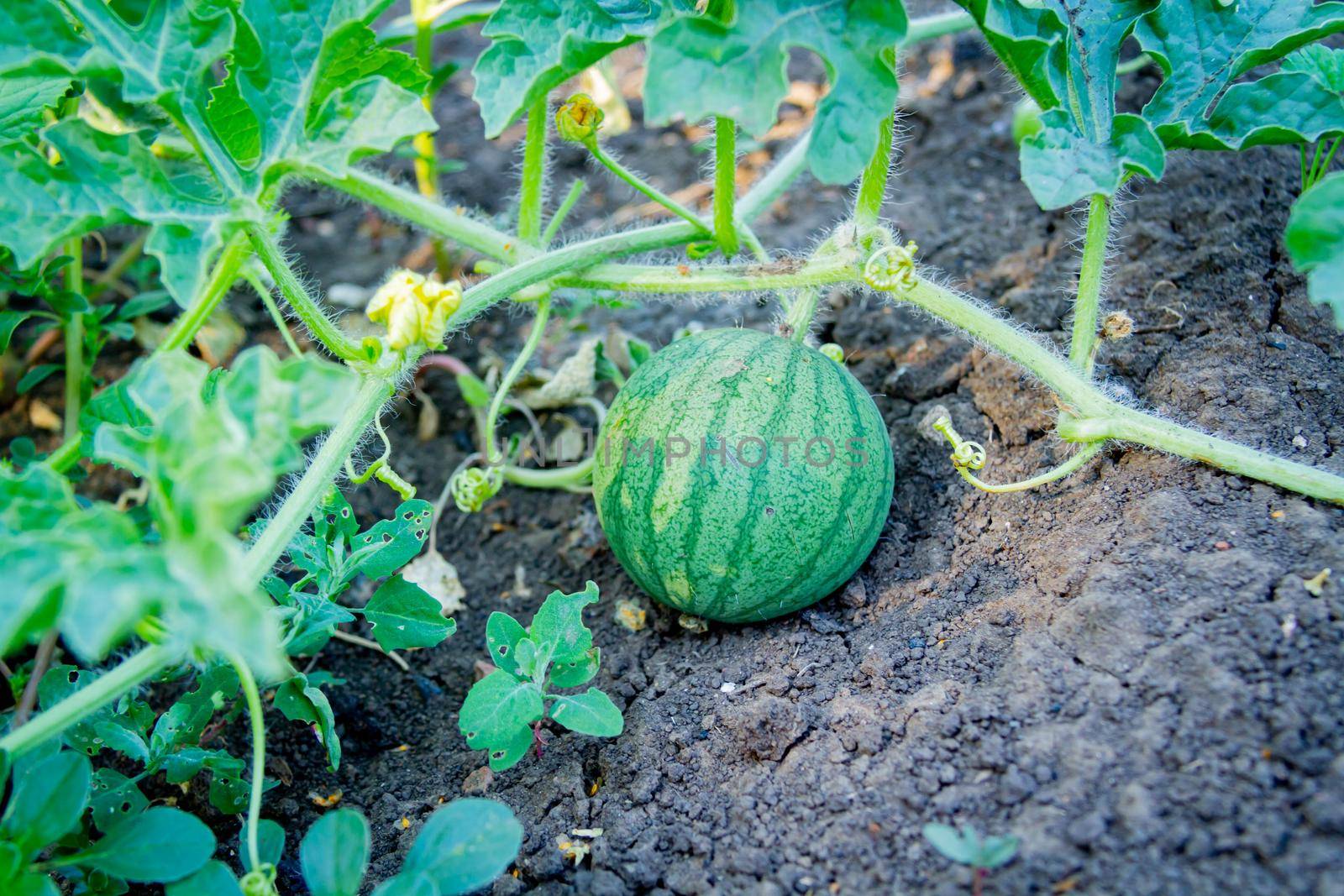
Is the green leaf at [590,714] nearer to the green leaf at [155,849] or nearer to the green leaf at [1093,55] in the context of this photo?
the green leaf at [155,849]

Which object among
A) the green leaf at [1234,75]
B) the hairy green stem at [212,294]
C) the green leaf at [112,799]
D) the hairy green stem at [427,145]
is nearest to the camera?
the green leaf at [112,799]

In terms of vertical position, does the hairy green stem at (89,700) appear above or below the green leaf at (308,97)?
below

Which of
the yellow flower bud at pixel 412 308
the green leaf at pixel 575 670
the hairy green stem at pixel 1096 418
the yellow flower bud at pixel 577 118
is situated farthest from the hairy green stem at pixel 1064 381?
the green leaf at pixel 575 670

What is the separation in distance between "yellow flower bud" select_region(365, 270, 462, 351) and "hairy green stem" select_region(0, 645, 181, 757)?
61 cm

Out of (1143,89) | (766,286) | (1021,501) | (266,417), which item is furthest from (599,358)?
(1143,89)

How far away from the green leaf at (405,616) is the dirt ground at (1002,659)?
0.97ft

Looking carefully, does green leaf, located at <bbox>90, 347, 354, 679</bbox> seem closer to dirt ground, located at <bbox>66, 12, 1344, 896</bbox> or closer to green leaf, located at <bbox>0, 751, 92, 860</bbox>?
green leaf, located at <bbox>0, 751, 92, 860</bbox>

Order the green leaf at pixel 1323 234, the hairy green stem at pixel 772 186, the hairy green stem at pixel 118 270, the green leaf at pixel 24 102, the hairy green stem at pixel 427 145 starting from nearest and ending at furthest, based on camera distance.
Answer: the green leaf at pixel 1323 234 → the green leaf at pixel 24 102 → the hairy green stem at pixel 772 186 → the hairy green stem at pixel 427 145 → the hairy green stem at pixel 118 270

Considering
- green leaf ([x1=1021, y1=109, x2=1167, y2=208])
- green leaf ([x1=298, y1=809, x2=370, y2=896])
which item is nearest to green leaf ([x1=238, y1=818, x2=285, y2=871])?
green leaf ([x1=298, y1=809, x2=370, y2=896])

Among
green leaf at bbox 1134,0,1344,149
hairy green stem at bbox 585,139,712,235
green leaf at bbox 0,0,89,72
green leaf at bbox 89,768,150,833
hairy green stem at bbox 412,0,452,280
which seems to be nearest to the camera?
green leaf at bbox 0,0,89,72

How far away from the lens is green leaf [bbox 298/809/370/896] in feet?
4.74

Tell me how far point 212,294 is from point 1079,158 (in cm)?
162

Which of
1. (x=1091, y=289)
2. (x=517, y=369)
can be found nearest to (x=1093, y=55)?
(x=1091, y=289)

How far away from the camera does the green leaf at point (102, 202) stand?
1.57 meters
